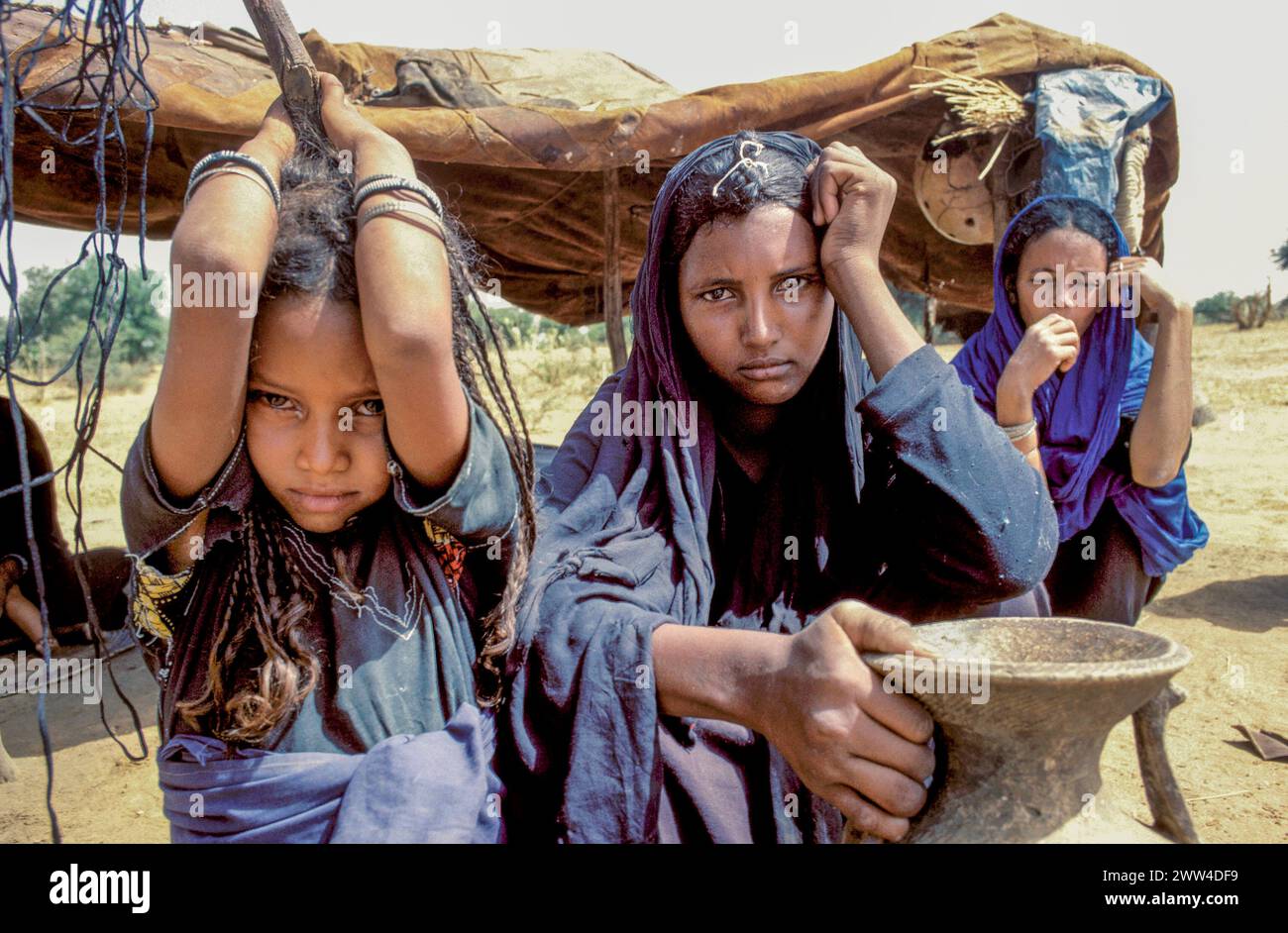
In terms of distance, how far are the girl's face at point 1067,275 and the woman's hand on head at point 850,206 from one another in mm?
1552

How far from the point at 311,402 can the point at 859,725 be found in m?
1.02

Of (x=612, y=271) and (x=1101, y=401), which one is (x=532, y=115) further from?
(x=1101, y=401)

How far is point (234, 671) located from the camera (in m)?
1.67

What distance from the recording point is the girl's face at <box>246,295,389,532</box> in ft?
5.03

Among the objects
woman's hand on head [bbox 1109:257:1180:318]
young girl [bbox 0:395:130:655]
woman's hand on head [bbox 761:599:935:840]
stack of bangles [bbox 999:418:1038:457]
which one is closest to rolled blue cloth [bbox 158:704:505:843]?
woman's hand on head [bbox 761:599:935:840]

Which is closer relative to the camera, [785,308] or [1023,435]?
[785,308]

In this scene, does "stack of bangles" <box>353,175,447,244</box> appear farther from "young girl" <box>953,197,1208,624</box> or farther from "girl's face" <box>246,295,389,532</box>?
"young girl" <box>953,197,1208,624</box>

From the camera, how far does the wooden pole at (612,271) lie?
5957mm

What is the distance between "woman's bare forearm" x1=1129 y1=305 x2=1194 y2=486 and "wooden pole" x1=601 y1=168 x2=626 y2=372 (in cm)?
348

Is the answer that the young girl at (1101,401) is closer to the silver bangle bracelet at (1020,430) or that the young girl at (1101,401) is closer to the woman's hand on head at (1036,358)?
the woman's hand on head at (1036,358)

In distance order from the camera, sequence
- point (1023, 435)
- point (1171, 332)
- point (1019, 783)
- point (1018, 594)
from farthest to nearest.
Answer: point (1171, 332), point (1023, 435), point (1018, 594), point (1019, 783)
